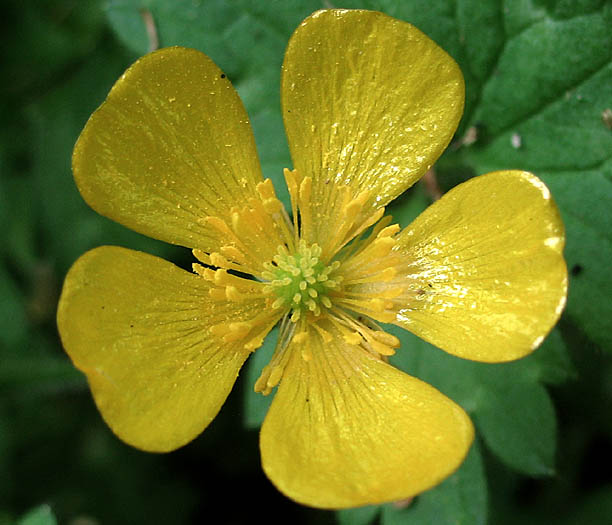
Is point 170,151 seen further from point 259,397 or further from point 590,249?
point 590,249

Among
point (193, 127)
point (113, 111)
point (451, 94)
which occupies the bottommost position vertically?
point (451, 94)

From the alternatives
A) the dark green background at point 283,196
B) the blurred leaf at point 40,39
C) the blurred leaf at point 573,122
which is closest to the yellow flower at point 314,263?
the dark green background at point 283,196

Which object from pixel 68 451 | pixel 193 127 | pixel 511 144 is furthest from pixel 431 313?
pixel 68 451

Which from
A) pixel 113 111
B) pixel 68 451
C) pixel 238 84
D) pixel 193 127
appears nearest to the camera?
pixel 113 111

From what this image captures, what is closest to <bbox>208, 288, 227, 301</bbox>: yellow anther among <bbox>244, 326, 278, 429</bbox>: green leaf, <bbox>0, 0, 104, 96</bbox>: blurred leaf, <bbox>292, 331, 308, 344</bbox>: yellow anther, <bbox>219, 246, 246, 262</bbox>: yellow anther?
<bbox>219, 246, 246, 262</bbox>: yellow anther

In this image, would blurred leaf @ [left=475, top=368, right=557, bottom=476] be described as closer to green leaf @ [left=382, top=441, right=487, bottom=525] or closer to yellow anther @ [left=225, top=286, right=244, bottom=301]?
green leaf @ [left=382, top=441, right=487, bottom=525]

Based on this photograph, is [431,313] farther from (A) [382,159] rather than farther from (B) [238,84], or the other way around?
(B) [238,84]

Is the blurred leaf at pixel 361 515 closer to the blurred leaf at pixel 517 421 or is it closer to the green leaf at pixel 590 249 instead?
the blurred leaf at pixel 517 421
